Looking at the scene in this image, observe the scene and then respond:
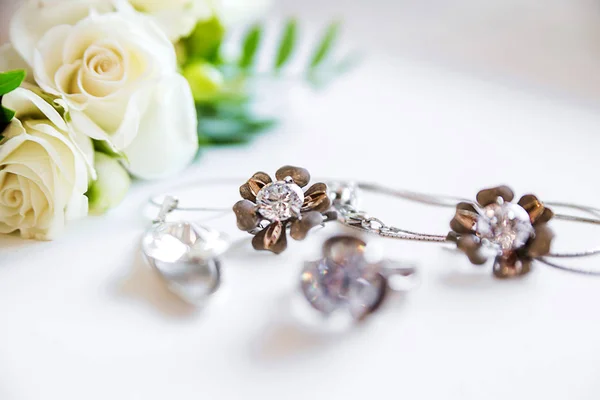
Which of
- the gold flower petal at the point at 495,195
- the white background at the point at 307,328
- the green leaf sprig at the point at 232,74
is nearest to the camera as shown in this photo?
the white background at the point at 307,328

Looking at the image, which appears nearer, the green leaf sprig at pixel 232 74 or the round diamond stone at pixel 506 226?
the round diamond stone at pixel 506 226

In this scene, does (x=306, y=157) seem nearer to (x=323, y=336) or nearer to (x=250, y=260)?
(x=250, y=260)

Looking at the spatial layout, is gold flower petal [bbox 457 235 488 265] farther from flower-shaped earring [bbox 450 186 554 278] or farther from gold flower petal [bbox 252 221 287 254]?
gold flower petal [bbox 252 221 287 254]

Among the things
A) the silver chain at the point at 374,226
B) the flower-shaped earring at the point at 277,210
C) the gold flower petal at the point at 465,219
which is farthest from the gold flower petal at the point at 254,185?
the gold flower petal at the point at 465,219

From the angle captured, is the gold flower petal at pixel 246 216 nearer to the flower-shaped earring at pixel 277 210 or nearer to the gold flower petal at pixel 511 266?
the flower-shaped earring at pixel 277 210

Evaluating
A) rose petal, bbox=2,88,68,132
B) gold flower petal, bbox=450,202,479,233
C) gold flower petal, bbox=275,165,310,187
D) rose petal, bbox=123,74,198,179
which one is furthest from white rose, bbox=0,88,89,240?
gold flower petal, bbox=450,202,479,233

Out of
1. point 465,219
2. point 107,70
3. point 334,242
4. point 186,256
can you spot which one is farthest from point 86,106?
point 465,219

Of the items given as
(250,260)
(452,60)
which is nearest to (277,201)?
(250,260)

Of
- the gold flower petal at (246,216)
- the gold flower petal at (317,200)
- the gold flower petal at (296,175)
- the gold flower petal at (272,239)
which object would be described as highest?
the gold flower petal at (296,175)

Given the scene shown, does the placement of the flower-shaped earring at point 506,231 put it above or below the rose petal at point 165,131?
above
